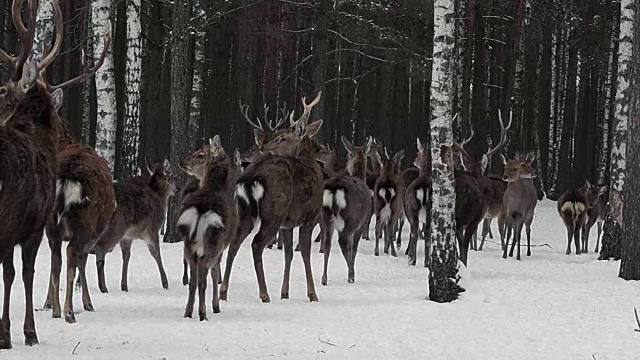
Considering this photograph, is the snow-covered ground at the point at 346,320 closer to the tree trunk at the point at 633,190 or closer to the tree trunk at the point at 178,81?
the tree trunk at the point at 633,190

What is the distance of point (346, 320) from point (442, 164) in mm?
2283

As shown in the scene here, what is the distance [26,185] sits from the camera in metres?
5.96

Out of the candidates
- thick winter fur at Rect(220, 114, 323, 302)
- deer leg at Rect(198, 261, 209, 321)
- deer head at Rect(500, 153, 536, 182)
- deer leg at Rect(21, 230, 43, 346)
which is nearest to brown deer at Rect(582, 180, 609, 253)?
deer head at Rect(500, 153, 536, 182)

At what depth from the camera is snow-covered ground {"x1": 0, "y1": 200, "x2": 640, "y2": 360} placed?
681cm

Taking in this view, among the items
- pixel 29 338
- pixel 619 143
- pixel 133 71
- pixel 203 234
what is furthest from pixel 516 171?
pixel 29 338

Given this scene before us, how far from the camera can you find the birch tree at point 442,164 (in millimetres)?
9570

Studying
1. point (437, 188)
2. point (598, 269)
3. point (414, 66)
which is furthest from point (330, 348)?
point (414, 66)

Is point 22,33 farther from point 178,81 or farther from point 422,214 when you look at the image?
point 178,81

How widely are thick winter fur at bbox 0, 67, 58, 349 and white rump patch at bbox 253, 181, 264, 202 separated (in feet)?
9.05

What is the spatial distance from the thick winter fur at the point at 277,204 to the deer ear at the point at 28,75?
278cm

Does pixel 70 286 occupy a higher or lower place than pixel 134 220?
lower

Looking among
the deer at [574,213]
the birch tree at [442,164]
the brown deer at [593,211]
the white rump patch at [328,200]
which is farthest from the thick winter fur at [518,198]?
the birch tree at [442,164]

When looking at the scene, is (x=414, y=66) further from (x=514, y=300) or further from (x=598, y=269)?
(x=514, y=300)

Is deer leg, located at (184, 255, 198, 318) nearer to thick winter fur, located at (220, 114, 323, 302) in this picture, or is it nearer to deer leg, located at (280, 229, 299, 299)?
thick winter fur, located at (220, 114, 323, 302)
